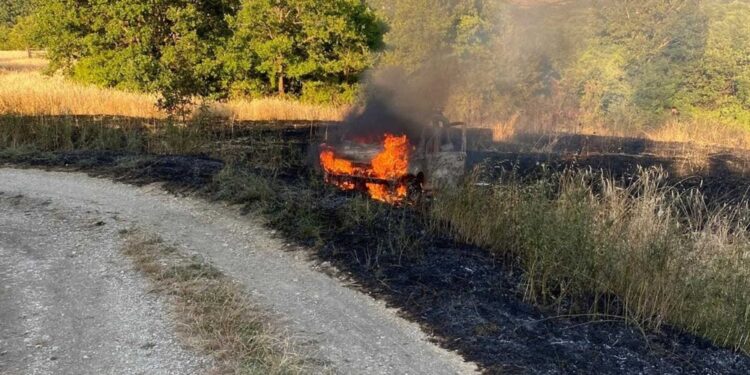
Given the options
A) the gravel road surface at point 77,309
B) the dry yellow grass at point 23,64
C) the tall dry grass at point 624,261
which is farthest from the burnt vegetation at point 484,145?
the dry yellow grass at point 23,64

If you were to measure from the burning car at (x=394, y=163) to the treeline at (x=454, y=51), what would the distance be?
8.88 metres

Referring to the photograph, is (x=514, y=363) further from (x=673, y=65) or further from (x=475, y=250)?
(x=673, y=65)

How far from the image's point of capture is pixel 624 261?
244 inches

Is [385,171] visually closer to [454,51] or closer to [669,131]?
[454,51]

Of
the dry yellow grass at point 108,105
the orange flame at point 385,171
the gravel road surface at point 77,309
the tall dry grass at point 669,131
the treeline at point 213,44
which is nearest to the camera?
the gravel road surface at point 77,309

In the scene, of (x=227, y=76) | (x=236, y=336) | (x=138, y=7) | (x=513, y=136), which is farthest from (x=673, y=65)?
(x=236, y=336)

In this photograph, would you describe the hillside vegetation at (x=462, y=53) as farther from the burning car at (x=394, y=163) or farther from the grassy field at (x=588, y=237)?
the grassy field at (x=588, y=237)

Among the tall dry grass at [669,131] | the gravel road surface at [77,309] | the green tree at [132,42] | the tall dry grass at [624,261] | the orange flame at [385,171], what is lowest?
the gravel road surface at [77,309]

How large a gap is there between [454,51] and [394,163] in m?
17.4

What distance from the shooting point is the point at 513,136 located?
77.9 ft

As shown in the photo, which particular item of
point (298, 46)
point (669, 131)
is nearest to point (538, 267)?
point (298, 46)

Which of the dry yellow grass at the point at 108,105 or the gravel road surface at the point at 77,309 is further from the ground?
the dry yellow grass at the point at 108,105

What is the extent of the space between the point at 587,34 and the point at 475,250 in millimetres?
24446

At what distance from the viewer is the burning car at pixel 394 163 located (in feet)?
30.9
